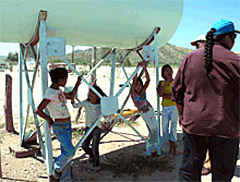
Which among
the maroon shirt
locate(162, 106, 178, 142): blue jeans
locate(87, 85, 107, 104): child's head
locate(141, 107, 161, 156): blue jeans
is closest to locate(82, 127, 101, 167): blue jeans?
locate(87, 85, 107, 104): child's head

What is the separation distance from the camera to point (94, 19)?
3.78 metres

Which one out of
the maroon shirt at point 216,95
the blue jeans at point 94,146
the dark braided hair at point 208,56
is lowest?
the blue jeans at point 94,146

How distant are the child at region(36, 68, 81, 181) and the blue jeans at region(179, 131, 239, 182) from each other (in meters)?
1.70

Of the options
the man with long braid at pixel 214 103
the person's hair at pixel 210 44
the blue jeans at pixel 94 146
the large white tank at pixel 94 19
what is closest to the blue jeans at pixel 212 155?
the man with long braid at pixel 214 103

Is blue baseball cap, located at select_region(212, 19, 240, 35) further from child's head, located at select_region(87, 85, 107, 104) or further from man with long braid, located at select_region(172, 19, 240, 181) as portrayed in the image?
child's head, located at select_region(87, 85, 107, 104)

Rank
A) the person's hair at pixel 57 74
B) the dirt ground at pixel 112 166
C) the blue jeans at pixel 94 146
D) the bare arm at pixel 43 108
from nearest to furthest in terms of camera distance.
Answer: the bare arm at pixel 43 108 < the person's hair at pixel 57 74 < the dirt ground at pixel 112 166 < the blue jeans at pixel 94 146

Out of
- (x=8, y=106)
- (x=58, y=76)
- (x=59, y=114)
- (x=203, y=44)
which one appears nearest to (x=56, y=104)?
(x=59, y=114)

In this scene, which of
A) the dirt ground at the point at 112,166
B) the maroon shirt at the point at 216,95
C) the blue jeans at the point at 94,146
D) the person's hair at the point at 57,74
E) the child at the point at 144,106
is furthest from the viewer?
the child at the point at 144,106

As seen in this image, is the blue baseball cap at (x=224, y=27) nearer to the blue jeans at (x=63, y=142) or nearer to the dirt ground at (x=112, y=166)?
the blue jeans at (x=63, y=142)

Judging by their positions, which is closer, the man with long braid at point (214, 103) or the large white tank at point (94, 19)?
the man with long braid at point (214, 103)

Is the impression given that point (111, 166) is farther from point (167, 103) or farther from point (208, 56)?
point (208, 56)

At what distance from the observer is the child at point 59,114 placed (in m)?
3.38

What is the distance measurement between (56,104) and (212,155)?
2047 millimetres

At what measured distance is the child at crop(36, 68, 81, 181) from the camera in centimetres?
338
